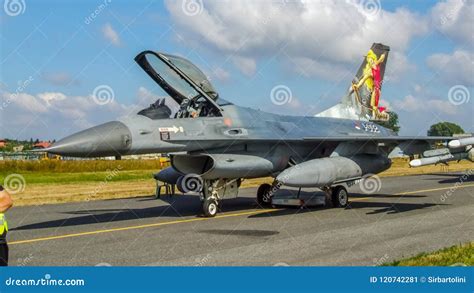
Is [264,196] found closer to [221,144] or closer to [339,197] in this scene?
[339,197]

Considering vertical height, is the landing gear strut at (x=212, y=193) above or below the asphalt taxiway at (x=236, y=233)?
above

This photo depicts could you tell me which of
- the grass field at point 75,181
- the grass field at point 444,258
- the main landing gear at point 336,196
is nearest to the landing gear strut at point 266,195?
the main landing gear at point 336,196

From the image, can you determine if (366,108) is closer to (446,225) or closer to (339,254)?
(446,225)

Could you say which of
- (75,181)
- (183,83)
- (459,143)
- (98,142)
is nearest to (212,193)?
(183,83)

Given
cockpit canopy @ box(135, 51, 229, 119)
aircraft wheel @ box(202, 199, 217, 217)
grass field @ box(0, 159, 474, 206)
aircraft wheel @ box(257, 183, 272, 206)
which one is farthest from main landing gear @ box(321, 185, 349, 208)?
grass field @ box(0, 159, 474, 206)

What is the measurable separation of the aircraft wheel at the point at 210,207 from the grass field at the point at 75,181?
867 cm

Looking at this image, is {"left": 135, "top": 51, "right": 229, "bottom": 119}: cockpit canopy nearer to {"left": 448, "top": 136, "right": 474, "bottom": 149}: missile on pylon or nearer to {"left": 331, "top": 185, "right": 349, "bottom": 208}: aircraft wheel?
{"left": 331, "top": 185, "right": 349, "bottom": 208}: aircraft wheel

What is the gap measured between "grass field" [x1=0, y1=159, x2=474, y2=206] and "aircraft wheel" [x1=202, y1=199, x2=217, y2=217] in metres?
8.67

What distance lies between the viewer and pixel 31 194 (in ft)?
78.2

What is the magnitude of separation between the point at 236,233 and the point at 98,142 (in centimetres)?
348

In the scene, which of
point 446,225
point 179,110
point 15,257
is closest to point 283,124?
point 179,110

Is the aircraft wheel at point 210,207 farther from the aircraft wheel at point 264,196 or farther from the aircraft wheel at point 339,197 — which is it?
the aircraft wheel at point 339,197

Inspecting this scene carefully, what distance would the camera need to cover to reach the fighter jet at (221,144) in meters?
12.2

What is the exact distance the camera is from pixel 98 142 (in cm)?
1125
